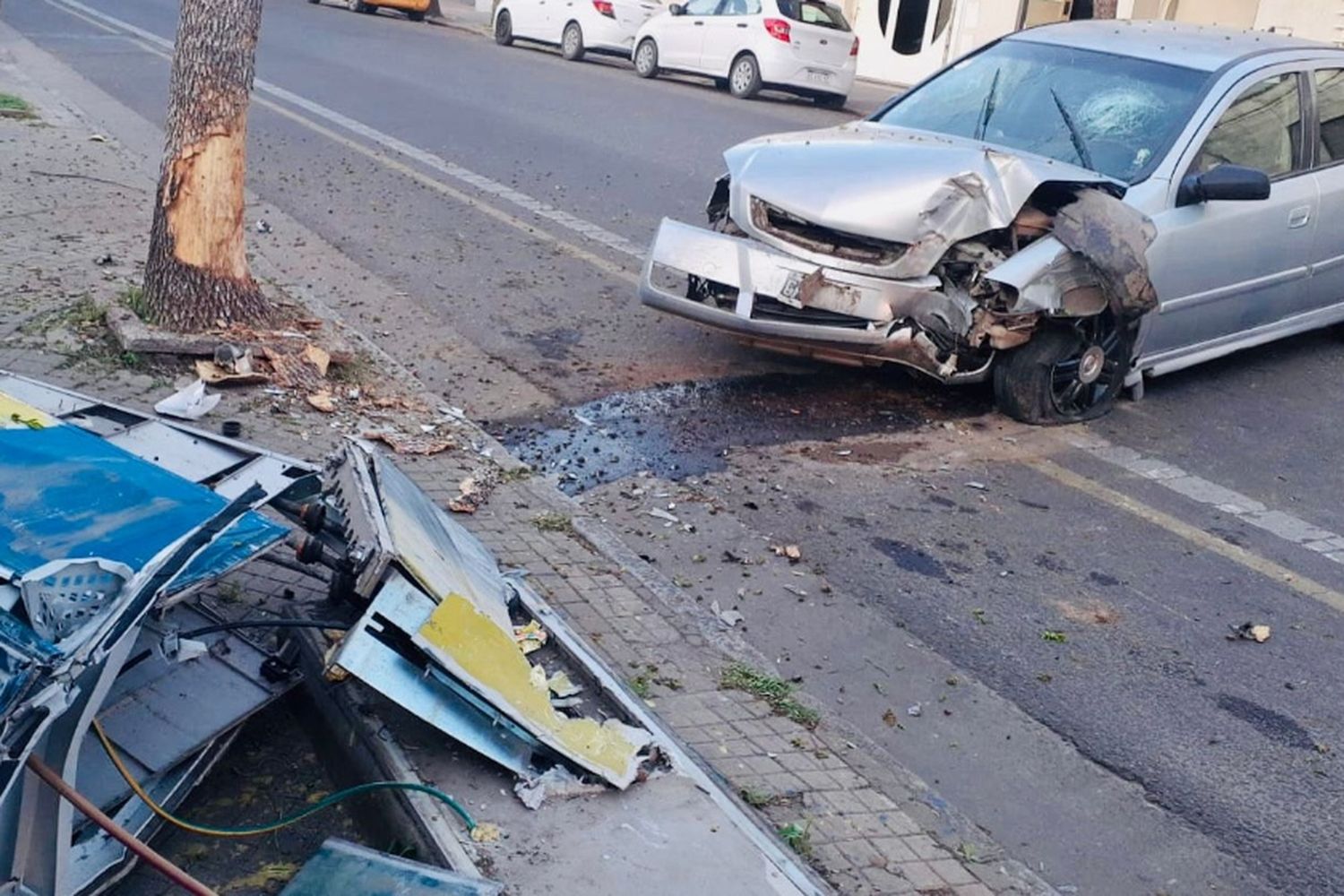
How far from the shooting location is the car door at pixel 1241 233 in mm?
7219

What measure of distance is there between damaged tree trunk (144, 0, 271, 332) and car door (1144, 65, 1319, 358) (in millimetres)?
4806

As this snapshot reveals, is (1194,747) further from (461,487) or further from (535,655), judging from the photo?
(461,487)

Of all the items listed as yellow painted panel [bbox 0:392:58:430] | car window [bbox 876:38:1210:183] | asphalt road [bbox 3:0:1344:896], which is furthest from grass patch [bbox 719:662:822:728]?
car window [bbox 876:38:1210:183]

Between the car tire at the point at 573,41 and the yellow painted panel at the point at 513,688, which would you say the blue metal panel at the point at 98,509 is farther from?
the car tire at the point at 573,41

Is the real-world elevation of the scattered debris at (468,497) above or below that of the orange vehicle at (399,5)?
below

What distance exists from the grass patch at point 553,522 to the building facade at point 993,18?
1570 cm

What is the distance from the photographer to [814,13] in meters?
21.2

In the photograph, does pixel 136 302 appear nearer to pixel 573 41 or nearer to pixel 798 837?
pixel 798 837

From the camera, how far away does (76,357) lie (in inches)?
265

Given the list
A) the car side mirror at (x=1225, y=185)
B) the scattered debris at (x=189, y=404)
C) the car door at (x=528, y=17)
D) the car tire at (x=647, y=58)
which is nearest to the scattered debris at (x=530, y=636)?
the scattered debris at (x=189, y=404)

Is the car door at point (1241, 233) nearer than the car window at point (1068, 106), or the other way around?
the car door at point (1241, 233)

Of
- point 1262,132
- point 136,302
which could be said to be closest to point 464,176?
point 136,302

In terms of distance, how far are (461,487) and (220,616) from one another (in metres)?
1.75

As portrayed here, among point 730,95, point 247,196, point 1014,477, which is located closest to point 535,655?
point 1014,477
